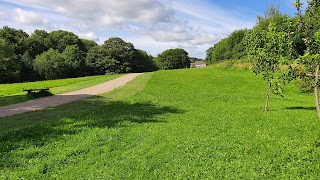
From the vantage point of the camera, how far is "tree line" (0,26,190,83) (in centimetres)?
8388

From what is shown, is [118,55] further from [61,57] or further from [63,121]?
[63,121]

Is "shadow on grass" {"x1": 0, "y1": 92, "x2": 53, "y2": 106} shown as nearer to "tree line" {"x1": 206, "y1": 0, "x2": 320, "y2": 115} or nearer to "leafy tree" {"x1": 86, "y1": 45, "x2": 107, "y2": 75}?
"tree line" {"x1": 206, "y1": 0, "x2": 320, "y2": 115}

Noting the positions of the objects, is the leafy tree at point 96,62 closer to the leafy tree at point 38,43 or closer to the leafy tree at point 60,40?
the leafy tree at point 60,40

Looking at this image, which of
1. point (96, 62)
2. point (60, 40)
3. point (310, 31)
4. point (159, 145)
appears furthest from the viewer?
point (60, 40)

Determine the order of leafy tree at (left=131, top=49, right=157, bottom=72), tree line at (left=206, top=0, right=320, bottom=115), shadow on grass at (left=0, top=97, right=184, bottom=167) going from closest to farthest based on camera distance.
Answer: tree line at (left=206, top=0, right=320, bottom=115) < shadow on grass at (left=0, top=97, right=184, bottom=167) < leafy tree at (left=131, top=49, right=157, bottom=72)

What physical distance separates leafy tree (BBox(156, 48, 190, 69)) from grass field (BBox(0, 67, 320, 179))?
439ft

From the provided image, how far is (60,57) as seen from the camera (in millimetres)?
87062

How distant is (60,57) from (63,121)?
7556 centimetres

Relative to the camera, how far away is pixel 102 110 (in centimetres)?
2059

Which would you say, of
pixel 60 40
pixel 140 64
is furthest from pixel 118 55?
pixel 60 40

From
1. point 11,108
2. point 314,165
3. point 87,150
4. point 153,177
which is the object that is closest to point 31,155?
point 87,150

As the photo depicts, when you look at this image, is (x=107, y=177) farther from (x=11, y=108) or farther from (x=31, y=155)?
(x=11, y=108)

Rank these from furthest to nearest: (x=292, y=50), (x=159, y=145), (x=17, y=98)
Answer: (x=17, y=98) < (x=159, y=145) < (x=292, y=50)

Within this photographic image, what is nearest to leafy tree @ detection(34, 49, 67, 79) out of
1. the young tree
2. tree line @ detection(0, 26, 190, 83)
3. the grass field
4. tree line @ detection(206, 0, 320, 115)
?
tree line @ detection(0, 26, 190, 83)
